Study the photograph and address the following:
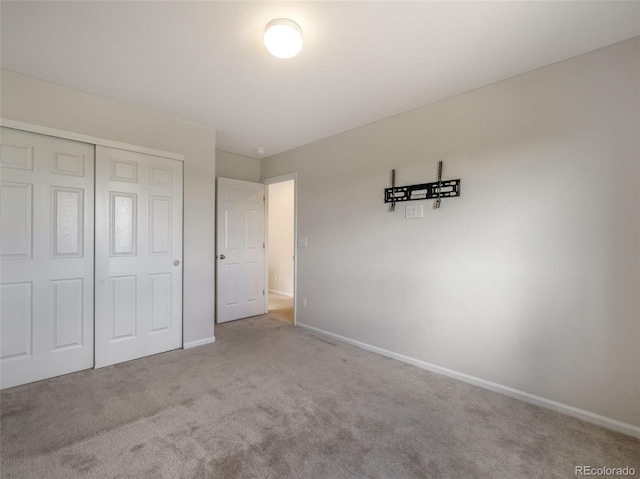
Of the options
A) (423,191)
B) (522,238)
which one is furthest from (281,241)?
(522,238)

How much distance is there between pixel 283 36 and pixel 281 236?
16.4 feet

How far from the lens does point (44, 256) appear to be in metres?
2.49

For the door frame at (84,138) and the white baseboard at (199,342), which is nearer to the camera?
the door frame at (84,138)

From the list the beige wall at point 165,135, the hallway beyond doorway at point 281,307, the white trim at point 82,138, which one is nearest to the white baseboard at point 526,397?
the hallway beyond doorway at point 281,307

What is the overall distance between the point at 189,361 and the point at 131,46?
268cm

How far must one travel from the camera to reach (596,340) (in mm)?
2012

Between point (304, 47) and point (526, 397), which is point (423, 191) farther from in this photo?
point (526, 397)

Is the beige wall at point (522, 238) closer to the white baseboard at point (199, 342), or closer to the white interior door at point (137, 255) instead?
the white baseboard at point (199, 342)

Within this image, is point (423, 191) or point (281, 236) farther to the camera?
point (281, 236)

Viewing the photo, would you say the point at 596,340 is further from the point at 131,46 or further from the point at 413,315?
the point at 131,46

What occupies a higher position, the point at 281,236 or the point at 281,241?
the point at 281,236

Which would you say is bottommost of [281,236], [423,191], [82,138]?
[281,236]

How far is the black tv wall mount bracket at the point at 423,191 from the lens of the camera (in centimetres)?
267

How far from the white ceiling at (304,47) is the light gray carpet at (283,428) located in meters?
2.51
